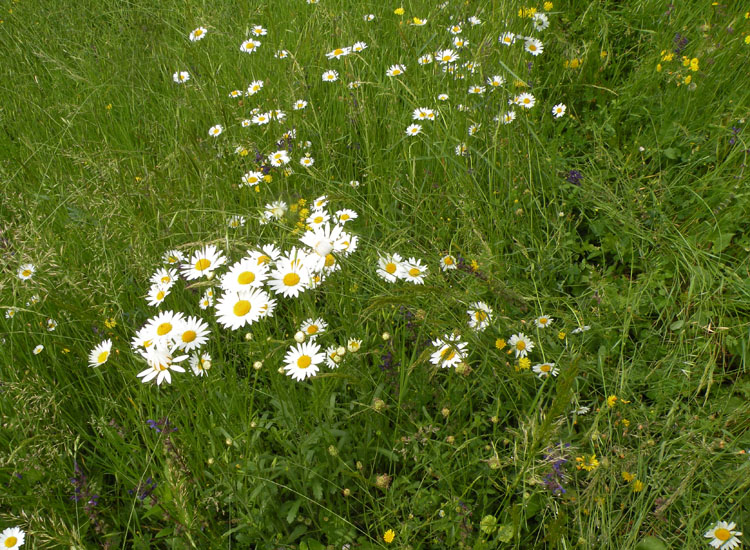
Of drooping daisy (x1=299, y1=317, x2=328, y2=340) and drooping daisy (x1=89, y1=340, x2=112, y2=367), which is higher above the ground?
drooping daisy (x1=299, y1=317, x2=328, y2=340)

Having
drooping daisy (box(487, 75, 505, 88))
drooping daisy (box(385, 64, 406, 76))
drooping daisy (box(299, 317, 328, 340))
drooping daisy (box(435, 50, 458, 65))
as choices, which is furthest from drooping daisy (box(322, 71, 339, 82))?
drooping daisy (box(299, 317, 328, 340))

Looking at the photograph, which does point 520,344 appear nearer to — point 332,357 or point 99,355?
point 332,357

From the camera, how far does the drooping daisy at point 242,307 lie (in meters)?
1.31

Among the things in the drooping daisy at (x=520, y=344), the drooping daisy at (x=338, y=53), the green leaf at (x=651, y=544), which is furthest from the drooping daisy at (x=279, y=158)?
the green leaf at (x=651, y=544)

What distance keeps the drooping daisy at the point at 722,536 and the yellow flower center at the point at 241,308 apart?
127 centimetres

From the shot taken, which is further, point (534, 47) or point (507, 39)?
point (534, 47)

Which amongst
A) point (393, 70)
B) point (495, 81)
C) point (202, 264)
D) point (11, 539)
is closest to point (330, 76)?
point (393, 70)

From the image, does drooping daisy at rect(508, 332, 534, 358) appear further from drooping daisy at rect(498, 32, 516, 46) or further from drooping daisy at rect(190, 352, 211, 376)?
drooping daisy at rect(498, 32, 516, 46)

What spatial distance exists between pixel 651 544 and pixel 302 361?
102 cm

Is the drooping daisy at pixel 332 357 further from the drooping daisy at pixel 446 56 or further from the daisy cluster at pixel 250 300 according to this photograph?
the drooping daisy at pixel 446 56

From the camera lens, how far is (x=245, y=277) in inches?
53.7

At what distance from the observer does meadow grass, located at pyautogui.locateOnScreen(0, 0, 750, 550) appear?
1315 millimetres

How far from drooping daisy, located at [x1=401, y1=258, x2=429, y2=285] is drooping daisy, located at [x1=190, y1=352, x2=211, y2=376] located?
654 mm

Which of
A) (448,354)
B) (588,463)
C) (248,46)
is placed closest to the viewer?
(588,463)
